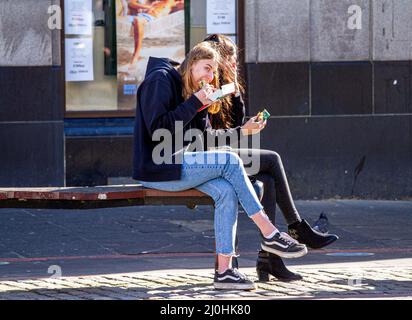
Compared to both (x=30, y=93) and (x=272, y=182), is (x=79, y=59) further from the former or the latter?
(x=272, y=182)

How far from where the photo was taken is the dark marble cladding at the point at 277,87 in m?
11.8

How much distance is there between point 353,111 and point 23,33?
3707 mm

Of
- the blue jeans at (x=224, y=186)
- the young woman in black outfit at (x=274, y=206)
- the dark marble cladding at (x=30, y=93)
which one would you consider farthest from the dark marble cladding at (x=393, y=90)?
the blue jeans at (x=224, y=186)

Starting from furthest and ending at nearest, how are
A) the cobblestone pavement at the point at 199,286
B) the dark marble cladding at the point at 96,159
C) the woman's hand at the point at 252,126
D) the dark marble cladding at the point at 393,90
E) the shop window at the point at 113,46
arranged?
the dark marble cladding at the point at 393,90 < the shop window at the point at 113,46 < the dark marble cladding at the point at 96,159 < the woman's hand at the point at 252,126 < the cobblestone pavement at the point at 199,286

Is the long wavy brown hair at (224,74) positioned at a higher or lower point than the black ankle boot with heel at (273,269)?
higher

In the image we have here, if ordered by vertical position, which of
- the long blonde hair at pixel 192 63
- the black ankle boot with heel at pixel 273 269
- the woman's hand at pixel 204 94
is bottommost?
the black ankle boot with heel at pixel 273 269

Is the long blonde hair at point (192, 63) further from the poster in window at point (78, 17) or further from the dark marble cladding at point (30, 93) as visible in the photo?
the poster in window at point (78, 17)

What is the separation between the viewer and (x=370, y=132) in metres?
12.0

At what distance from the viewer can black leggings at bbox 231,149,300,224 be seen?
693 cm

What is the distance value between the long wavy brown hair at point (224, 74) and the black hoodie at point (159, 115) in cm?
38

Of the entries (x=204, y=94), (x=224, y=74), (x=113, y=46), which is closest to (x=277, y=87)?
(x=113, y=46)

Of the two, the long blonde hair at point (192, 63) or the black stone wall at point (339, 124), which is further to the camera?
the black stone wall at point (339, 124)
